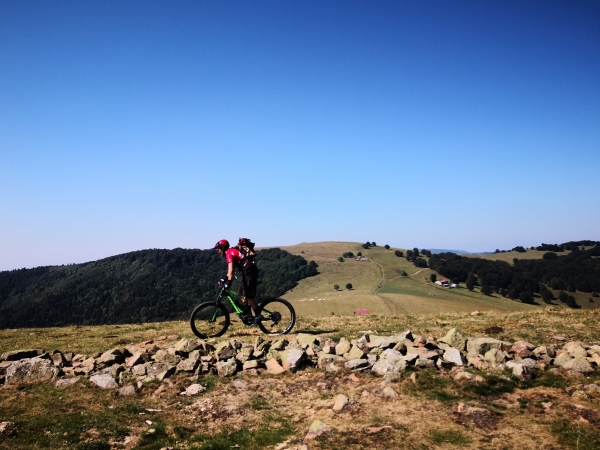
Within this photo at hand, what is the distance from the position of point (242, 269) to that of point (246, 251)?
673 millimetres

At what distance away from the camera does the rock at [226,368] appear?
10.1 metres

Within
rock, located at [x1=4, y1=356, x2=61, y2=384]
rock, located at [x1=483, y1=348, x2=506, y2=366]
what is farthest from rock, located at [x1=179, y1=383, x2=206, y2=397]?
rock, located at [x1=483, y1=348, x2=506, y2=366]

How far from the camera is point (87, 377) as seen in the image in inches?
395

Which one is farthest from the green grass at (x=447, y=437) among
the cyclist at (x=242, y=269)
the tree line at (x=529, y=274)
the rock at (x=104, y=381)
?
the tree line at (x=529, y=274)

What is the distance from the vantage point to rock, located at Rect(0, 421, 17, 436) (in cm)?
699

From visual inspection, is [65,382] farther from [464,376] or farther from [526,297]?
[526,297]

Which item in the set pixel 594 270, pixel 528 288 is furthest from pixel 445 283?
pixel 594 270

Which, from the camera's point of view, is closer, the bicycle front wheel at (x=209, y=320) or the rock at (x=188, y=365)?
the rock at (x=188, y=365)

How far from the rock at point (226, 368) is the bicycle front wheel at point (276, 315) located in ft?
13.1

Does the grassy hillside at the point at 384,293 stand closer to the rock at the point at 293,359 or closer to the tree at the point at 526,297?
the tree at the point at 526,297

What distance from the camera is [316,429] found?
22.3 ft

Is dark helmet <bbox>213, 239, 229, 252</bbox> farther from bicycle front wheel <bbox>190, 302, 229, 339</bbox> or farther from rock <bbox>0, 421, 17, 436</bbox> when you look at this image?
rock <bbox>0, 421, 17, 436</bbox>

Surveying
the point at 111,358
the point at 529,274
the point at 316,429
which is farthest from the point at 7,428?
the point at 529,274

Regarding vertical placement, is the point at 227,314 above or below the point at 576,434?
above
